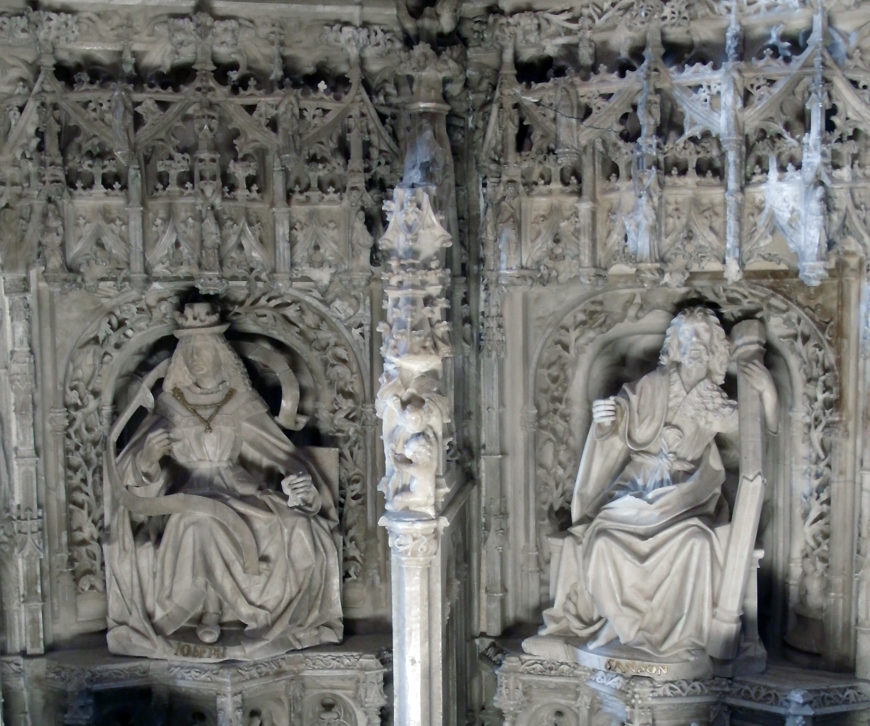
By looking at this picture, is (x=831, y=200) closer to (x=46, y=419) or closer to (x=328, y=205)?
(x=328, y=205)

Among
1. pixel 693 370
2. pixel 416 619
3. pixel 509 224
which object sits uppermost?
pixel 509 224

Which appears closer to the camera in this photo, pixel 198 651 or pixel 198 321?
pixel 198 651

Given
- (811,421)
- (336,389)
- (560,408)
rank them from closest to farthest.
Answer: (811,421) → (560,408) → (336,389)

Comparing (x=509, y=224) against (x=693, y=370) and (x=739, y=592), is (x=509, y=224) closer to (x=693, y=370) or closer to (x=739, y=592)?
(x=693, y=370)

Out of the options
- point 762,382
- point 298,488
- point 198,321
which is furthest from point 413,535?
point 762,382

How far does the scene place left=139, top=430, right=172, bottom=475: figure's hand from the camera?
7645mm

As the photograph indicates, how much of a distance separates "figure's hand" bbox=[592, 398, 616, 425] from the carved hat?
2.11 m

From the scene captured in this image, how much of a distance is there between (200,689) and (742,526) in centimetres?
300

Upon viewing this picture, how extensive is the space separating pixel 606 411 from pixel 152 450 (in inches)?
A: 97.6

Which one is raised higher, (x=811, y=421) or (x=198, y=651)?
(x=811, y=421)

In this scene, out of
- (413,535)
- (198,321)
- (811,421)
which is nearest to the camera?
(413,535)

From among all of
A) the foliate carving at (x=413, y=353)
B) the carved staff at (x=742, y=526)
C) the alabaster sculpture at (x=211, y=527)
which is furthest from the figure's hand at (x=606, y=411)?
the alabaster sculpture at (x=211, y=527)

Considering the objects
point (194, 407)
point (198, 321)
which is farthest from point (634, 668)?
point (198, 321)

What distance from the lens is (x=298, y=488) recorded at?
300 inches
